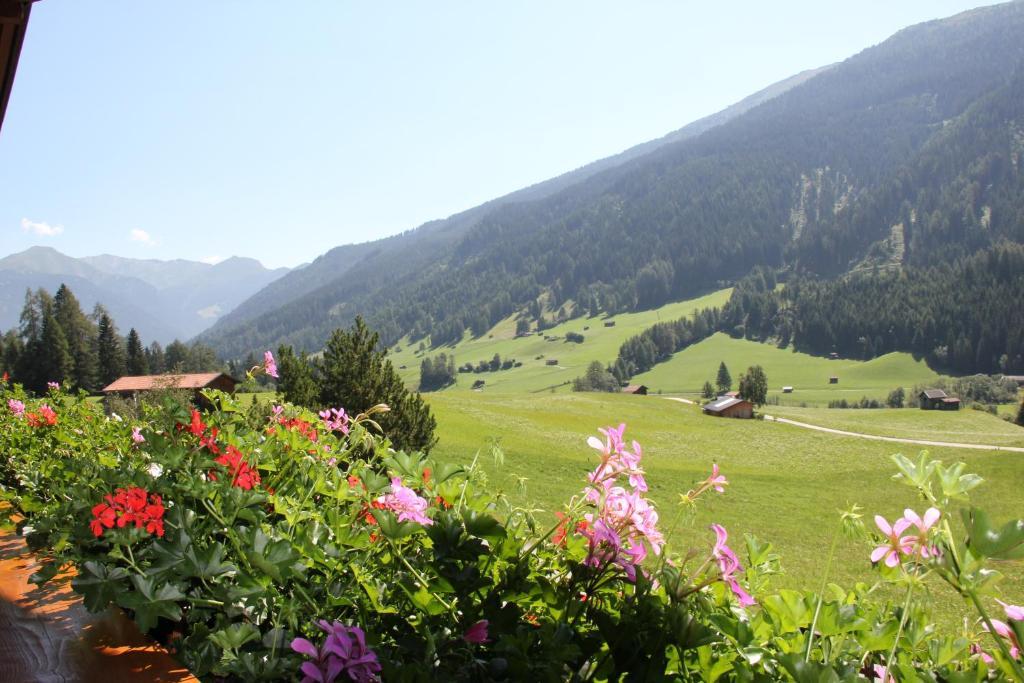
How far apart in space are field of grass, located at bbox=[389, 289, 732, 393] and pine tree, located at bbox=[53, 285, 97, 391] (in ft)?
219

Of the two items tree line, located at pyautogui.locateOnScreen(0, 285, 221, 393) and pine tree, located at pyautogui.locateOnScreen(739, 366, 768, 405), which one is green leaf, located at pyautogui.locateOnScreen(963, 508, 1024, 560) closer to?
tree line, located at pyautogui.locateOnScreen(0, 285, 221, 393)

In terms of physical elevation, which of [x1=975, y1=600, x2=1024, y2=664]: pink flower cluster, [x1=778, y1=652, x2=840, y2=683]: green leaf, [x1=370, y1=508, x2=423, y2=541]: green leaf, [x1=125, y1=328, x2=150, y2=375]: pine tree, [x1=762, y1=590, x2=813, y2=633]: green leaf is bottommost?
[x1=975, y1=600, x2=1024, y2=664]: pink flower cluster

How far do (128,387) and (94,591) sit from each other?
242 feet

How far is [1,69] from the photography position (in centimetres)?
282

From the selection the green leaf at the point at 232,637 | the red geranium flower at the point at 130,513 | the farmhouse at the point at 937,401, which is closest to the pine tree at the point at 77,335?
the red geranium flower at the point at 130,513

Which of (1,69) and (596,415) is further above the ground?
(1,69)

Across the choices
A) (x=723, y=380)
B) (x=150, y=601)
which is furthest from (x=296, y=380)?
(x=723, y=380)

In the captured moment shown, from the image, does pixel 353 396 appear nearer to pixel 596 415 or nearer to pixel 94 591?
pixel 94 591

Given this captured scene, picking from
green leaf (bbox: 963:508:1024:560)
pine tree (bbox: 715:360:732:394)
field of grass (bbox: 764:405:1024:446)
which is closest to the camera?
green leaf (bbox: 963:508:1024:560)

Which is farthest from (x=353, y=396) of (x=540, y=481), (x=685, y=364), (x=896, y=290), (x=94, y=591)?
(x=896, y=290)

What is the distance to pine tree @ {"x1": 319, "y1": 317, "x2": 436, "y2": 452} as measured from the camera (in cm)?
1664

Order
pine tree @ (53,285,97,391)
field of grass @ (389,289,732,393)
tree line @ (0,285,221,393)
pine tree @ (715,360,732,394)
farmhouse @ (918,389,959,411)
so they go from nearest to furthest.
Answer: tree line @ (0,285,221,393) → pine tree @ (53,285,97,391) → farmhouse @ (918,389,959,411) → pine tree @ (715,360,732,394) → field of grass @ (389,289,732,393)

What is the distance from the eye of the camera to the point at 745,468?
133 ft

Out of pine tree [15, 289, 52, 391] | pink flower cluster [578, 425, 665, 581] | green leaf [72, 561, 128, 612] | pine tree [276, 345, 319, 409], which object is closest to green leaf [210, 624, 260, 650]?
green leaf [72, 561, 128, 612]
